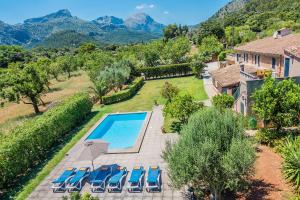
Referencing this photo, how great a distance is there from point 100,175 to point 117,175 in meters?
1.13

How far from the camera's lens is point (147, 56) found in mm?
57875

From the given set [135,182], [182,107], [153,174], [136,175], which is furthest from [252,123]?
[135,182]

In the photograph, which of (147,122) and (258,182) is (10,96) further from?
(258,182)

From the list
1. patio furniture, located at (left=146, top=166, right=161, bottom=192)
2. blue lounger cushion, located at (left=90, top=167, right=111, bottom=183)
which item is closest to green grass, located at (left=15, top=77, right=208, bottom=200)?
blue lounger cushion, located at (left=90, top=167, right=111, bottom=183)

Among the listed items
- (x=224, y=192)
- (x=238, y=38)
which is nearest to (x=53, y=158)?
(x=224, y=192)

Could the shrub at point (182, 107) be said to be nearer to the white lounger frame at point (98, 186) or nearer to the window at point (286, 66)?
the white lounger frame at point (98, 186)

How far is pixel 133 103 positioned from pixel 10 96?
1567 centimetres

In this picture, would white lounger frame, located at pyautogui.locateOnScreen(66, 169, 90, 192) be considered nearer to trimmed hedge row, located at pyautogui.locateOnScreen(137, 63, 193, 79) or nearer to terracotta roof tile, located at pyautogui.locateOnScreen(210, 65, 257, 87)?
terracotta roof tile, located at pyautogui.locateOnScreen(210, 65, 257, 87)

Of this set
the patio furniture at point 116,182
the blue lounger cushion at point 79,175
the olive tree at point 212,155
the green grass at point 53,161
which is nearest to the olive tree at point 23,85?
the green grass at point 53,161

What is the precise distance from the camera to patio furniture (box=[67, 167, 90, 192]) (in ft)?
49.5

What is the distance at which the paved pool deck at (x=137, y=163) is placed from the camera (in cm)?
1385

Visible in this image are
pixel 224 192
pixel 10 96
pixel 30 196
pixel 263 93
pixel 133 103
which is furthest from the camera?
pixel 133 103

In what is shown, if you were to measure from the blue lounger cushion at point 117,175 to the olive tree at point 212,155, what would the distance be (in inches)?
192

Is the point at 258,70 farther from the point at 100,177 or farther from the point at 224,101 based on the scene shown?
the point at 100,177
